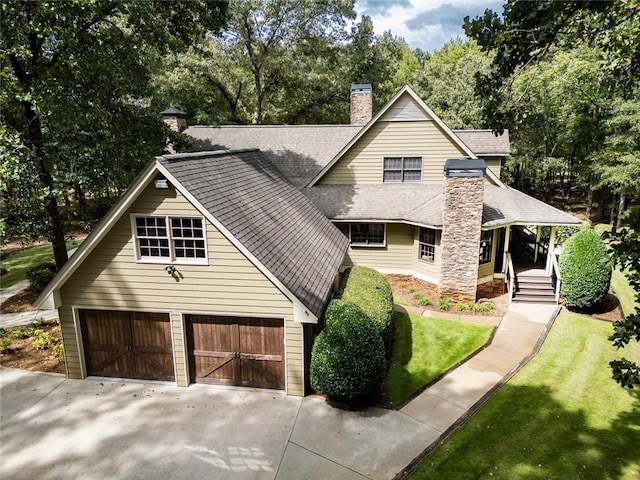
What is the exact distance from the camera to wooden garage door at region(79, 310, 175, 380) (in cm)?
1062

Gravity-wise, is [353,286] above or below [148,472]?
above

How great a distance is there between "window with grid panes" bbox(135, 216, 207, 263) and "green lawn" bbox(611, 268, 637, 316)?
1479cm

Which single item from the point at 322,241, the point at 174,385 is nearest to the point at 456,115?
the point at 322,241

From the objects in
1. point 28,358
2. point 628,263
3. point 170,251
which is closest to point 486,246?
point 628,263

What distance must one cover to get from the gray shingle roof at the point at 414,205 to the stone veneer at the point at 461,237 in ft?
2.07

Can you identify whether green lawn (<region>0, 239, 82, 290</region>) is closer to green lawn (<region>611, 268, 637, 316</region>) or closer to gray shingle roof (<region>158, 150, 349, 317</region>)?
gray shingle roof (<region>158, 150, 349, 317</region>)

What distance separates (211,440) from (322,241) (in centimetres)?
708

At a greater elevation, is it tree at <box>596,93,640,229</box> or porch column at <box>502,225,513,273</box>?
tree at <box>596,93,640,229</box>

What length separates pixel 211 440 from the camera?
28.8 ft

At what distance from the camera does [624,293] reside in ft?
57.5

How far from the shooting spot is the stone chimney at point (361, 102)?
2303cm

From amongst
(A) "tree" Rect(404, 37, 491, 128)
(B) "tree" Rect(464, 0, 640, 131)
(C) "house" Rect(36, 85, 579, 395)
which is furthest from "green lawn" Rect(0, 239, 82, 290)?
(A) "tree" Rect(404, 37, 491, 128)

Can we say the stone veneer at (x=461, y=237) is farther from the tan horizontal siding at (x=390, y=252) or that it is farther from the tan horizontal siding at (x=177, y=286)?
the tan horizontal siding at (x=177, y=286)

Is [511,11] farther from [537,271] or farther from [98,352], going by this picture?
[537,271]
